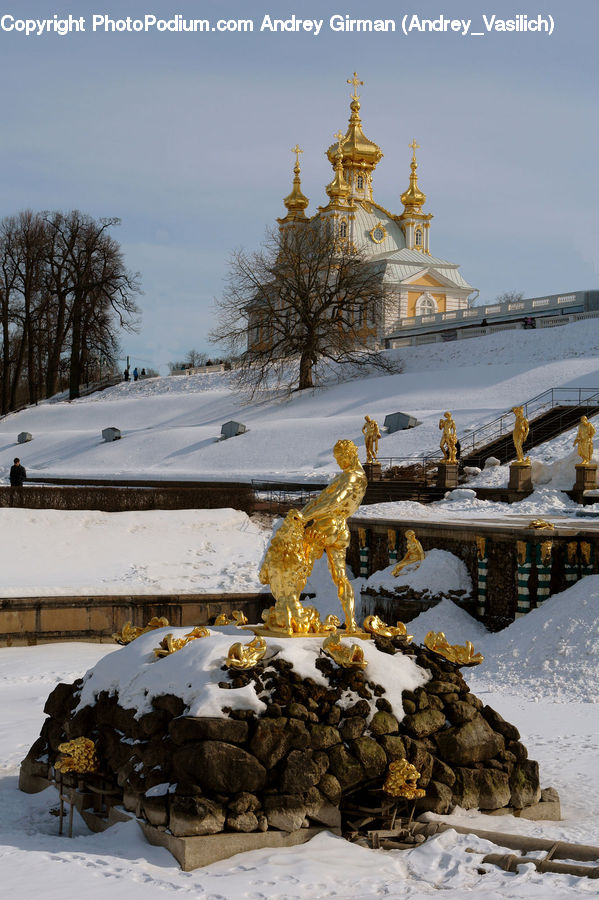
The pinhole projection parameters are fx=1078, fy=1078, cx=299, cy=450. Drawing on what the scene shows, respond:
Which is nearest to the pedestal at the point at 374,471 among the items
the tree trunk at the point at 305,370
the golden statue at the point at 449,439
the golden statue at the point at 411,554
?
the golden statue at the point at 449,439

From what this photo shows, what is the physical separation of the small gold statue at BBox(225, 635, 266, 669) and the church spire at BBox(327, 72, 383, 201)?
219 ft

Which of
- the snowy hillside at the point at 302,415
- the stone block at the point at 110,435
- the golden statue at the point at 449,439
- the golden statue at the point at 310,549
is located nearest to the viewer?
the golden statue at the point at 310,549

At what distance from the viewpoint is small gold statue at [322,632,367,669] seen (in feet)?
25.5

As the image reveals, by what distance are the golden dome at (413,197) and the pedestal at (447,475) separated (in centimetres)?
5030

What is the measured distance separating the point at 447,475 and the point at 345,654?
19.6 meters

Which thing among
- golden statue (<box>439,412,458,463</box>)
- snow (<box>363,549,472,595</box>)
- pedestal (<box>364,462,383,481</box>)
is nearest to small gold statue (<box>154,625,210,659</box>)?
snow (<box>363,549,472,595</box>)

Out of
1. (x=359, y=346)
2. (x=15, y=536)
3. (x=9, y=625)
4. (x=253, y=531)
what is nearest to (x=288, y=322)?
(x=359, y=346)

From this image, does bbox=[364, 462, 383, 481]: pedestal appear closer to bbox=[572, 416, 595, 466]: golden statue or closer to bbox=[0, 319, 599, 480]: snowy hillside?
bbox=[0, 319, 599, 480]: snowy hillside

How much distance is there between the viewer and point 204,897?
618cm

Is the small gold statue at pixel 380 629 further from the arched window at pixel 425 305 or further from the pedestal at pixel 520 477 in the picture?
the arched window at pixel 425 305

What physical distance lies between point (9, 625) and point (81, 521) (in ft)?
18.3

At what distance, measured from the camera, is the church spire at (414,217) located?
74.3 meters

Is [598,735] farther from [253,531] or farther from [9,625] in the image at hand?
[253,531]

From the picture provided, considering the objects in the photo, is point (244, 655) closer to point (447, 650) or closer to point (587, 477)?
point (447, 650)
